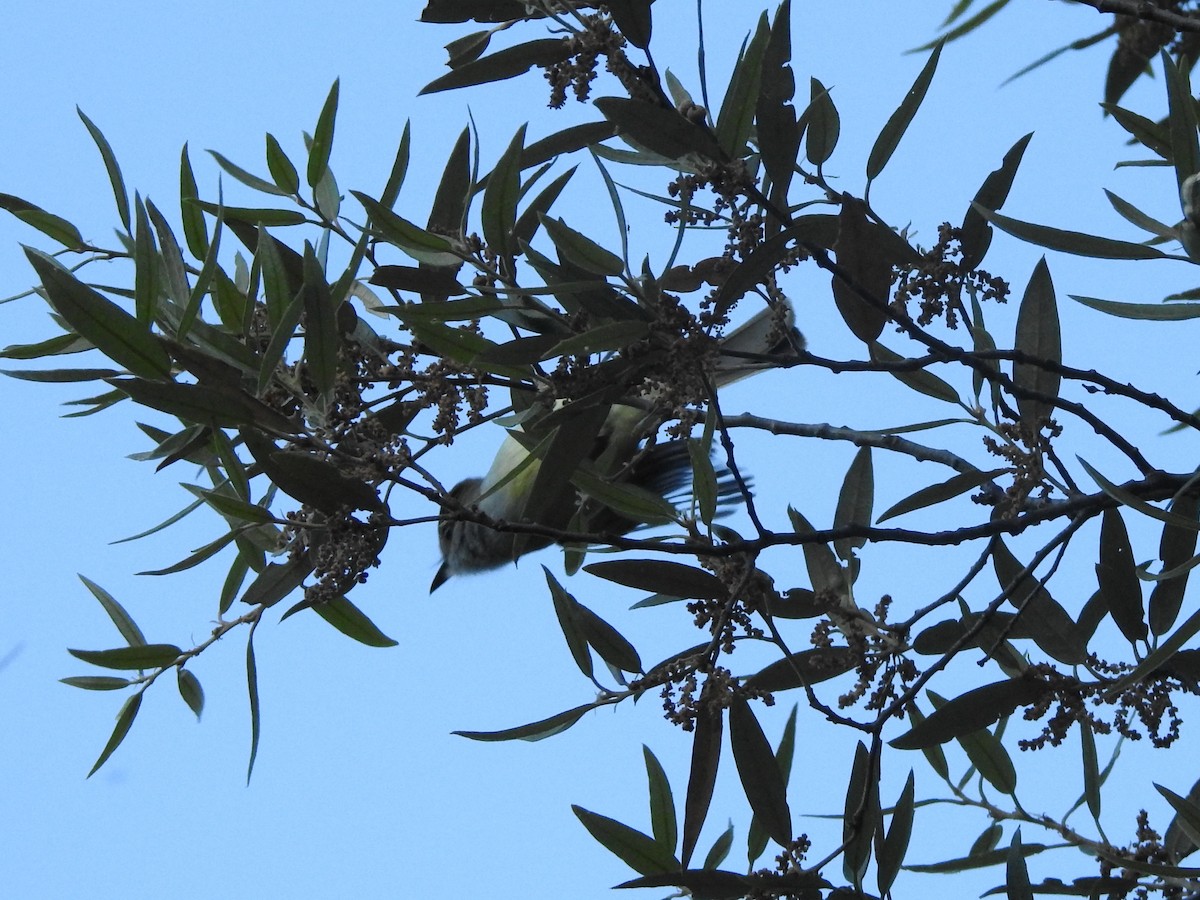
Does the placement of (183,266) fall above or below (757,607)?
above

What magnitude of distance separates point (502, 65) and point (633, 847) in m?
1.15

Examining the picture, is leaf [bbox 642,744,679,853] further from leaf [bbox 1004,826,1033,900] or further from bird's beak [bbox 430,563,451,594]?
bird's beak [bbox 430,563,451,594]

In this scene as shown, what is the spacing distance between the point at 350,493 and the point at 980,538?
0.83 m

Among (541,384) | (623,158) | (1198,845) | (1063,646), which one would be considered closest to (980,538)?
(1063,646)

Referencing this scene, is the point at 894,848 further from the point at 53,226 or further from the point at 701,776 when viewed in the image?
the point at 53,226

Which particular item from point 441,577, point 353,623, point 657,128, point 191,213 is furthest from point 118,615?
point 441,577

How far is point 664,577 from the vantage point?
5.89 feet

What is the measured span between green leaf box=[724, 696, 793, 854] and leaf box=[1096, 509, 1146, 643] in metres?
0.51

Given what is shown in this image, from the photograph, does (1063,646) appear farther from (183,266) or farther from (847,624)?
(183,266)

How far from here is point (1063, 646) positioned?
5.72ft

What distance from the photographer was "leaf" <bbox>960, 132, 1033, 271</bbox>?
1.69 m

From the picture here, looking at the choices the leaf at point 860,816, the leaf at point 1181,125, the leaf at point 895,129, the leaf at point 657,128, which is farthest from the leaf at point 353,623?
the leaf at point 1181,125

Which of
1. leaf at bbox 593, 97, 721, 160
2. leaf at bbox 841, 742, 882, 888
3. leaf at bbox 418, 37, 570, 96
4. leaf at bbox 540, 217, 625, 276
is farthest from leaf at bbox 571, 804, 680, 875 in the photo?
leaf at bbox 418, 37, 570, 96

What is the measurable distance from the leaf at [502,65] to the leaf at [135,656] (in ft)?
2.98
